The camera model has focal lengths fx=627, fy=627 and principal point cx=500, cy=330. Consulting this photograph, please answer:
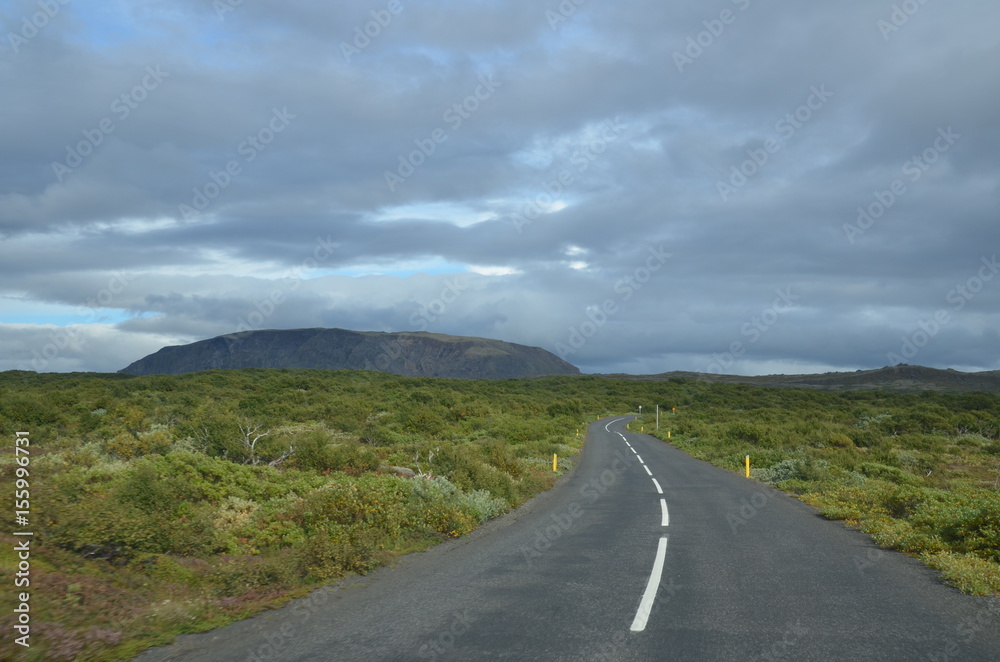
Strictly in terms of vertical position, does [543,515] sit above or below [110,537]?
below

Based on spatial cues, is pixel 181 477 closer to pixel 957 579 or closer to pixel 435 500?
pixel 435 500

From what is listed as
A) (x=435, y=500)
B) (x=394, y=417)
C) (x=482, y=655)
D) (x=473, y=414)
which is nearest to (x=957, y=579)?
(x=482, y=655)

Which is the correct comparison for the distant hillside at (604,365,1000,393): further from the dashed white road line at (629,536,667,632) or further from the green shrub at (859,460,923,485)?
the dashed white road line at (629,536,667,632)

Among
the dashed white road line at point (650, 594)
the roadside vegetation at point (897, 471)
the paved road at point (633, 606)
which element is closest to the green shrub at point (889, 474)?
the roadside vegetation at point (897, 471)

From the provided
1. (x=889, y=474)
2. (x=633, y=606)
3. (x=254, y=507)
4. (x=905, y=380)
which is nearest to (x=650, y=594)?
(x=633, y=606)

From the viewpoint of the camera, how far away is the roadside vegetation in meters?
9.81

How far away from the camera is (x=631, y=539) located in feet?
35.9

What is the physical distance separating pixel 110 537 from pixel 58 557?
59cm

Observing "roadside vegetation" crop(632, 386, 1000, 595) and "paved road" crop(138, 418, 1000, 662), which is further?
"roadside vegetation" crop(632, 386, 1000, 595)

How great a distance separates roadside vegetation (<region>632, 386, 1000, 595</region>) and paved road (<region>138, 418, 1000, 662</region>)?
818 millimetres

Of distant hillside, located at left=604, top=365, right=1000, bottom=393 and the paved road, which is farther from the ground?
distant hillside, located at left=604, top=365, right=1000, bottom=393

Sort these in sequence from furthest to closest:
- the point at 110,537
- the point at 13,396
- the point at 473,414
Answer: the point at 473,414
the point at 13,396
the point at 110,537

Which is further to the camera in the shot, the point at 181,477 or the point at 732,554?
the point at 181,477

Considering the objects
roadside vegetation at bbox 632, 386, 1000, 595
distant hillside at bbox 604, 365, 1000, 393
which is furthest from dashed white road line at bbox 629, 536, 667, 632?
distant hillside at bbox 604, 365, 1000, 393
